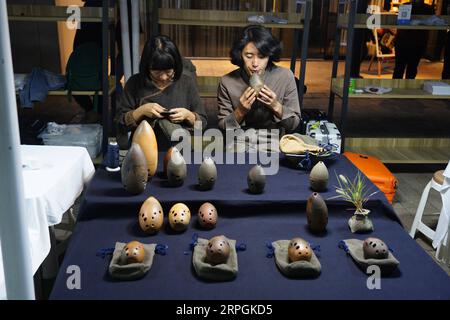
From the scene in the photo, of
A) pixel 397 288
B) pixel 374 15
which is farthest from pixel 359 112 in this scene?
pixel 397 288

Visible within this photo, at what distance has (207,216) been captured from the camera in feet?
5.63

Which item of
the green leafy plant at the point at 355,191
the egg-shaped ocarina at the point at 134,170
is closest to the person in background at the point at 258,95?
the green leafy plant at the point at 355,191

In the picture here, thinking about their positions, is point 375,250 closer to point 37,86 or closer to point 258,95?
point 258,95

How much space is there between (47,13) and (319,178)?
276cm

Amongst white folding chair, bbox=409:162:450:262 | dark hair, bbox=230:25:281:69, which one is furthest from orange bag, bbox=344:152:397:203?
dark hair, bbox=230:25:281:69

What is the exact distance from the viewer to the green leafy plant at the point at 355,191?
1.79 meters

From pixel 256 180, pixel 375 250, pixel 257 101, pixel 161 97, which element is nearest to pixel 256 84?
pixel 257 101

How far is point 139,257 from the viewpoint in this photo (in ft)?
4.83

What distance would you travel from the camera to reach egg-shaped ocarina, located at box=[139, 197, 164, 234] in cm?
167

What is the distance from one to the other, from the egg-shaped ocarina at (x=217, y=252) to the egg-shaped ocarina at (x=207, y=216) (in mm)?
214

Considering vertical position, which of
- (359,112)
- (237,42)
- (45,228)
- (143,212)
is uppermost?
(237,42)

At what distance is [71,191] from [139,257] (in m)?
0.74

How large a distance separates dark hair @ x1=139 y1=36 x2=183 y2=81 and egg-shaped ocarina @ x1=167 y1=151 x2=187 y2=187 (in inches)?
24.0

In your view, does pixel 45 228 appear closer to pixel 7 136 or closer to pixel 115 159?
pixel 115 159
